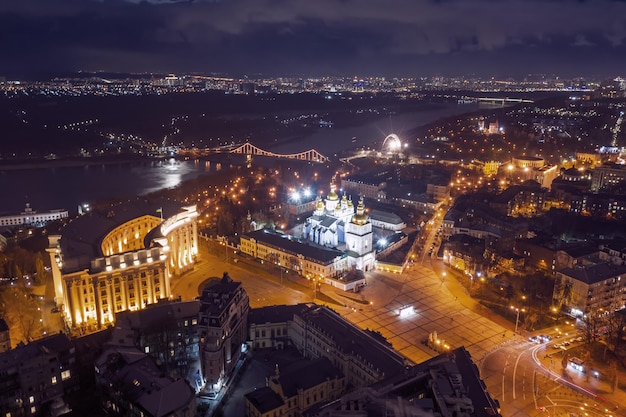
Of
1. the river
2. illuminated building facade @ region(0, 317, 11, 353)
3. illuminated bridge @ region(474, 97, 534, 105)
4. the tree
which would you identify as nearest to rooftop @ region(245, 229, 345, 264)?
the tree

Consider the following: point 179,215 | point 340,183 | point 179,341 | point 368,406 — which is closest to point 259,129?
point 340,183


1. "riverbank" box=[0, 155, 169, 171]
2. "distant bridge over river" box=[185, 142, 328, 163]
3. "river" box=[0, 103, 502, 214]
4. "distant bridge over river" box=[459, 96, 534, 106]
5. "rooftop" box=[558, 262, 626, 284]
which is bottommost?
"river" box=[0, 103, 502, 214]

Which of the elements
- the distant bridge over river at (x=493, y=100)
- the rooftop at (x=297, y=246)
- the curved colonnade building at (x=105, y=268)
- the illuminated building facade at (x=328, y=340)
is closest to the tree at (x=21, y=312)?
the curved colonnade building at (x=105, y=268)

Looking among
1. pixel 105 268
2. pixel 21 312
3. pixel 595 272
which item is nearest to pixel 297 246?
pixel 105 268

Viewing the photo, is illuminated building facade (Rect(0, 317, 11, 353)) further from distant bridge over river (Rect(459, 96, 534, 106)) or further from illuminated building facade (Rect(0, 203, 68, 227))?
distant bridge over river (Rect(459, 96, 534, 106))

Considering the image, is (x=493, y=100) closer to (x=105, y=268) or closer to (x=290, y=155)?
(x=290, y=155)

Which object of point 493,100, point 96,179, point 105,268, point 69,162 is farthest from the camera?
point 493,100
